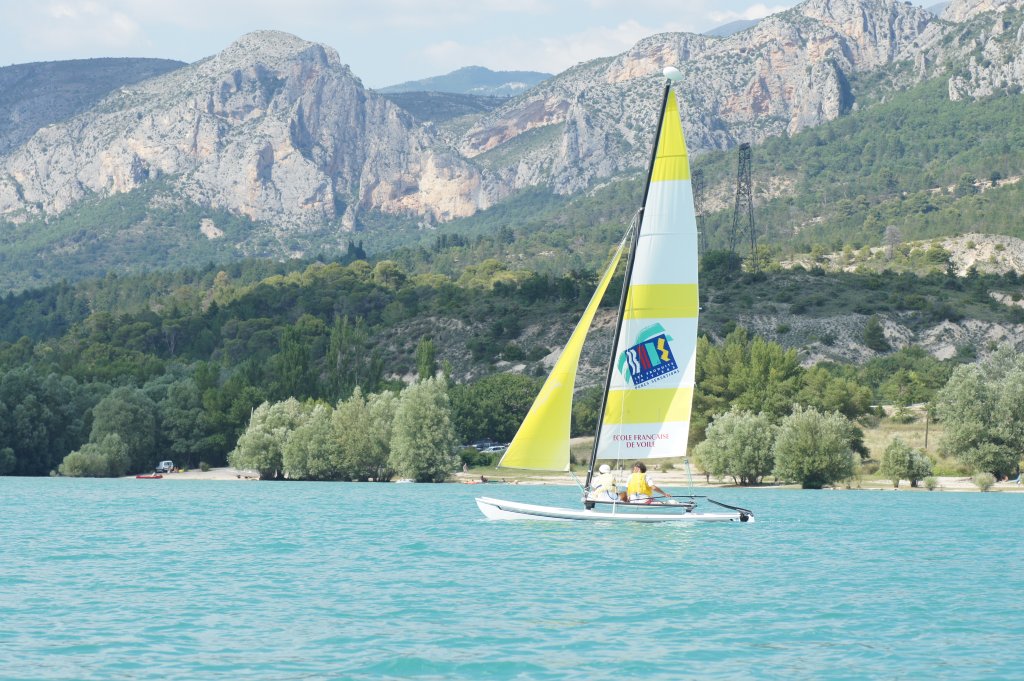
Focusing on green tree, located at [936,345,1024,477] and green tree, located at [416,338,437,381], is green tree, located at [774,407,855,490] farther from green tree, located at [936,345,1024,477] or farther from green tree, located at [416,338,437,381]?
Result: green tree, located at [416,338,437,381]

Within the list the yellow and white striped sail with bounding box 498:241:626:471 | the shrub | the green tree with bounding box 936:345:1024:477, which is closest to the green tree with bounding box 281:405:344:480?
the green tree with bounding box 936:345:1024:477

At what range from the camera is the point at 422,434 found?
363 feet

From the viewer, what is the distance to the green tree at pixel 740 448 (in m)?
106

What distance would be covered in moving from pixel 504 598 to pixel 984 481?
69.5 meters

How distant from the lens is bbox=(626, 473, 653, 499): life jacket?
48.5 metres

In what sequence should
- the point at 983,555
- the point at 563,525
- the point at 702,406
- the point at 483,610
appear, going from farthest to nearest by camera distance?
the point at 702,406, the point at 563,525, the point at 983,555, the point at 483,610

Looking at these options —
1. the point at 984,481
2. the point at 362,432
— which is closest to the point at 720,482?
the point at 984,481

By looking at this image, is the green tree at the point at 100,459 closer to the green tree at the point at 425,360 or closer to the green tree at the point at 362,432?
the green tree at the point at 362,432

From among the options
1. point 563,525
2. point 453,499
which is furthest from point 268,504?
point 563,525

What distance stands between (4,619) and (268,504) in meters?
47.9

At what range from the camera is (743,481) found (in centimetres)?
10794

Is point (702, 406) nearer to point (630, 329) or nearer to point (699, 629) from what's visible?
point (630, 329)

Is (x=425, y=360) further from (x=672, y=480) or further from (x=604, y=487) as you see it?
(x=604, y=487)

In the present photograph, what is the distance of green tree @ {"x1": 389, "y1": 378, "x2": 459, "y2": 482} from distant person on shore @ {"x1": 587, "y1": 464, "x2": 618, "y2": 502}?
63.1 m
